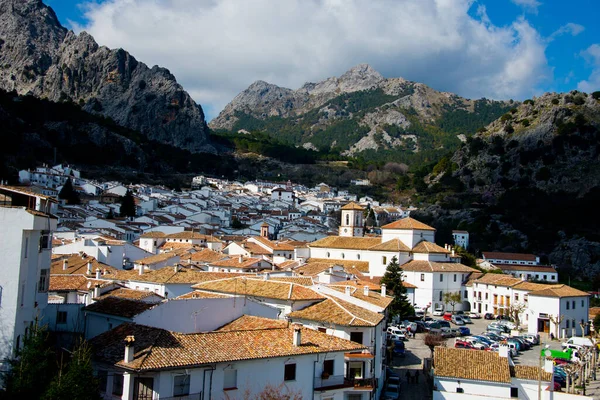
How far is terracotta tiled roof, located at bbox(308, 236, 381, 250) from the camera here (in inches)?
2146

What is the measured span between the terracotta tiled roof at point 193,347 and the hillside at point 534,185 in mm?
66192

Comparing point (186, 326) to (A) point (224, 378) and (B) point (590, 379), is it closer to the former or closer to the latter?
(A) point (224, 378)

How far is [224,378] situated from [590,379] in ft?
77.5

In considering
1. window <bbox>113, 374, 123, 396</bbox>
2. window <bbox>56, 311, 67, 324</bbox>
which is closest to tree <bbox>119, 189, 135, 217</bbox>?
window <bbox>56, 311, 67, 324</bbox>

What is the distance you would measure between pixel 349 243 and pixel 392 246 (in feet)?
15.6

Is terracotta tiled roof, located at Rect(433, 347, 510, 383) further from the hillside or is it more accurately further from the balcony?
the hillside

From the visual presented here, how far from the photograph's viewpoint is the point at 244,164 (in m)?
153

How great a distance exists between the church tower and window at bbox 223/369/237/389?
47.5 m

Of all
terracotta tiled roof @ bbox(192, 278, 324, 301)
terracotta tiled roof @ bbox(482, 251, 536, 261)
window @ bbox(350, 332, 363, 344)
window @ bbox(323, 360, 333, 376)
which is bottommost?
→ window @ bbox(323, 360, 333, 376)

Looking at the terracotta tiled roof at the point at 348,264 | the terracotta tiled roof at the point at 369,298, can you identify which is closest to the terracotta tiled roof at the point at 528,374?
the terracotta tiled roof at the point at 369,298

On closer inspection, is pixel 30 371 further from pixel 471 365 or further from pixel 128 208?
pixel 128 208

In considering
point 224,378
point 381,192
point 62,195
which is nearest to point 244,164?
point 381,192

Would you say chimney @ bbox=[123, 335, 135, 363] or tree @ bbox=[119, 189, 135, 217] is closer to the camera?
chimney @ bbox=[123, 335, 135, 363]

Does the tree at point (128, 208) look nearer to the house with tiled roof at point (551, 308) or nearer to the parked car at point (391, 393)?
the house with tiled roof at point (551, 308)
